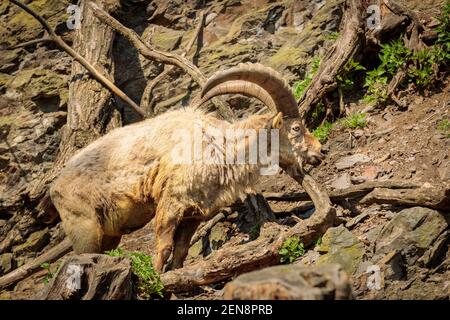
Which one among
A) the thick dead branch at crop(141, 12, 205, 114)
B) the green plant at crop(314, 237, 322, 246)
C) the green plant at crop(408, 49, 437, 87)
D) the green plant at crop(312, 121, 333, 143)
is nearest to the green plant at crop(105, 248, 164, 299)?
the green plant at crop(314, 237, 322, 246)

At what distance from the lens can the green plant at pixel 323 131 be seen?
1014 centimetres

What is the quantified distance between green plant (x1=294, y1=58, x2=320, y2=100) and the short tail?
457cm

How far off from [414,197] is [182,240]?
9.85 ft

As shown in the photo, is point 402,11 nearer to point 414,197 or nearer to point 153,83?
point 414,197

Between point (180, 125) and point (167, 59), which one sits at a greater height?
point (167, 59)

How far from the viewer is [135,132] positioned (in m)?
8.64

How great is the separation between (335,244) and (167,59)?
5.59m

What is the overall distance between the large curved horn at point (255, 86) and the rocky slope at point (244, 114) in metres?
1.43

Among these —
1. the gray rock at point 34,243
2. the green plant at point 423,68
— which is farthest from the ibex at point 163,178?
the gray rock at point 34,243

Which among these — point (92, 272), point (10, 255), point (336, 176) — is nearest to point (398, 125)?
point (336, 176)
